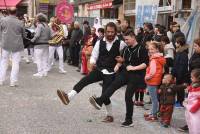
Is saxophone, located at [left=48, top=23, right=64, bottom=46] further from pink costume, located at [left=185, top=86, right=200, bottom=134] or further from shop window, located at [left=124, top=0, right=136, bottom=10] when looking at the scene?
shop window, located at [left=124, top=0, right=136, bottom=10]

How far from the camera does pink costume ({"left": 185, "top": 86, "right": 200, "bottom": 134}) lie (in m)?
6.94

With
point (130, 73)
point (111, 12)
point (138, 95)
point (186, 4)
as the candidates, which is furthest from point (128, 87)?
point (111, 12)

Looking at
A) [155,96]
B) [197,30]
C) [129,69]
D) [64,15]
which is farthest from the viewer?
[64,15]

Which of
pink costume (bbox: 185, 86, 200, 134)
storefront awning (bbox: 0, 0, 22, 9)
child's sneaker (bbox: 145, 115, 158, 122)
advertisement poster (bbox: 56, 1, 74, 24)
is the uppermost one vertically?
storefront awning (bbox: 0, 0, 22, 9)

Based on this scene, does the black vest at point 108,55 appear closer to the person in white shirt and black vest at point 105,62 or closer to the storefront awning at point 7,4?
the person in white shirt and black vest at point 105,62

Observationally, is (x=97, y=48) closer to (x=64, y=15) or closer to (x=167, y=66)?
(x=167, y=66)

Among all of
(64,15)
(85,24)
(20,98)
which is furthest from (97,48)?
(64,15)

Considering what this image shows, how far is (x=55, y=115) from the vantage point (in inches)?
348

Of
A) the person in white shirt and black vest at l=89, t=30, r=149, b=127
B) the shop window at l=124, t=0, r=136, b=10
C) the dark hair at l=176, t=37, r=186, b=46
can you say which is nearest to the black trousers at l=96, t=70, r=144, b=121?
the person in white shirt and black vest at l=89, t=30, r=149, b=127

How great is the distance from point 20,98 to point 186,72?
3555 millimetres

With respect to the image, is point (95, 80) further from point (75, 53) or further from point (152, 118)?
point (75, 53)

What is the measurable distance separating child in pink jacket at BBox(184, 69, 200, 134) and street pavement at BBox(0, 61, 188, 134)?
1015 mm

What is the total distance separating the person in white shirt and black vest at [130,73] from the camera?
8.11 m

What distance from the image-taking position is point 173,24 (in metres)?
12.5
